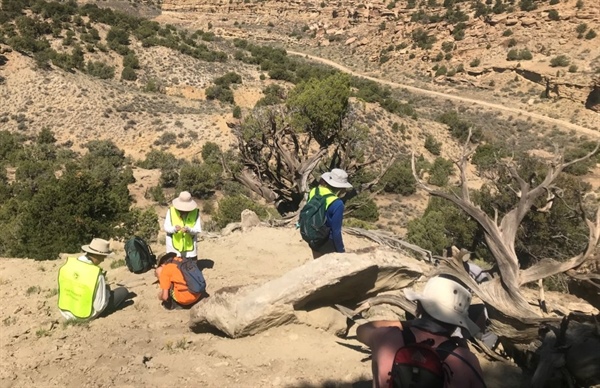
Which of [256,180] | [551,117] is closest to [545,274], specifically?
[256,180]

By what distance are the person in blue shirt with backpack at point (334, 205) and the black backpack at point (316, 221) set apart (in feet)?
0.13

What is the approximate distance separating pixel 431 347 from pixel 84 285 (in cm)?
430

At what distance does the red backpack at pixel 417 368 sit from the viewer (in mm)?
2293

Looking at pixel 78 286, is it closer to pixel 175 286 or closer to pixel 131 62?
pixel 175 286

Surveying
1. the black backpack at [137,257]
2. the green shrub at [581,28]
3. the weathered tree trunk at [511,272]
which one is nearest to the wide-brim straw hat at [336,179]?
the weathered tree trunk at [511,272]

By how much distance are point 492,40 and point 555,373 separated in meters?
51.3

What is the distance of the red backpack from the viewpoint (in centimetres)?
229

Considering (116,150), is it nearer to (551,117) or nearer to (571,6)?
(551,117)

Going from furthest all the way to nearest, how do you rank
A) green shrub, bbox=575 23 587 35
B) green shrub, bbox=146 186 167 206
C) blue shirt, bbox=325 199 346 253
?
green shrub, bbox=575 23 587 35 < green shrub, bbox=146 186 167 206 < blue shirt, bbox=325 199 346 253

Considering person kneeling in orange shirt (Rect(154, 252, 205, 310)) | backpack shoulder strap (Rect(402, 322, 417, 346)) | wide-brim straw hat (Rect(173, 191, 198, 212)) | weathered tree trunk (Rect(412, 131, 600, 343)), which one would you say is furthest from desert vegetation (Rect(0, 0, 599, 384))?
wide-brim straw hat (Rect(173, 191, 198, 212))

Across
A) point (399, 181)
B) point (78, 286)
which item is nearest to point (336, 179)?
point (78, 286)

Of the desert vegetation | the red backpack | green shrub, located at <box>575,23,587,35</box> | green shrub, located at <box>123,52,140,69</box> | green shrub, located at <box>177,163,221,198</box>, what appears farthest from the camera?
green shrub, located at <box>575,23,587,35</box>

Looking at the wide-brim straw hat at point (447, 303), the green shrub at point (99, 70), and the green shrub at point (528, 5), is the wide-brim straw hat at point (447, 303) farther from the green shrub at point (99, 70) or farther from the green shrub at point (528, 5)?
the green shrub at point (528, 5)

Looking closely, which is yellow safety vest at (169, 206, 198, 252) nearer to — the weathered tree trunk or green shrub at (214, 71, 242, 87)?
the weathered tree trunk
